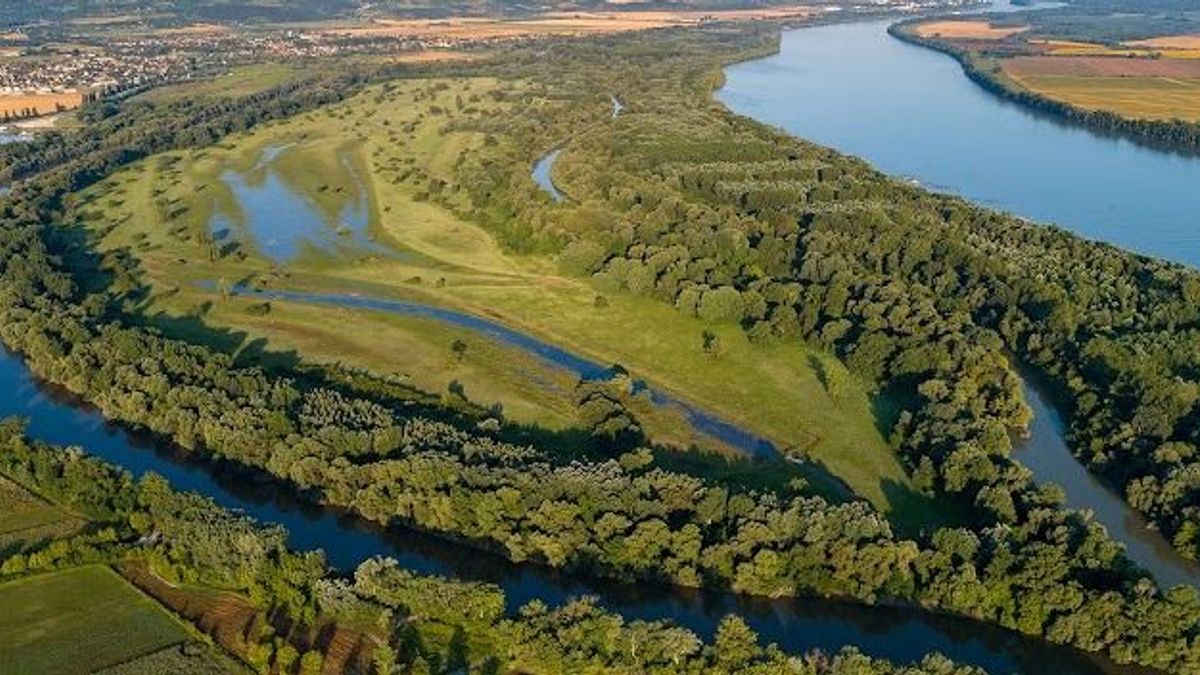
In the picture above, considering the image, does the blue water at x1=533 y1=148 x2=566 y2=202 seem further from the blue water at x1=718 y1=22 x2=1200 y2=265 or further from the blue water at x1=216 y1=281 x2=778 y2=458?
the blue water at x1=718 y1=22 x2=1200 y2=265

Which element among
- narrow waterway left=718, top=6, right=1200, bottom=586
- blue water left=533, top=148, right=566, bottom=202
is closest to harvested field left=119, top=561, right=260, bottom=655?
narrow waterway left=718, top=6, right=1200, bottom=586

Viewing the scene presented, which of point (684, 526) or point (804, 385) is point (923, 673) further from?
point (804, 385)

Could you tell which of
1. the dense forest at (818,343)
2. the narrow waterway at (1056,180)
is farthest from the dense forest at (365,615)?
the narrow waterway at (1056,180)

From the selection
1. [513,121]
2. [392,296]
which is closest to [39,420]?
[392,296]

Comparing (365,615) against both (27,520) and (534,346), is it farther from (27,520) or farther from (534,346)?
(534,346)

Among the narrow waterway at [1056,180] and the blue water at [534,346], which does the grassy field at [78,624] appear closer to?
the blue water at [534,346]

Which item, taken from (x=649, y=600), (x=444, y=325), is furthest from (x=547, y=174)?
(x=649, y=600)

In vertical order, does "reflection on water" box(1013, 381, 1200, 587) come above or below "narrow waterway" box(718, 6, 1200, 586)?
below
